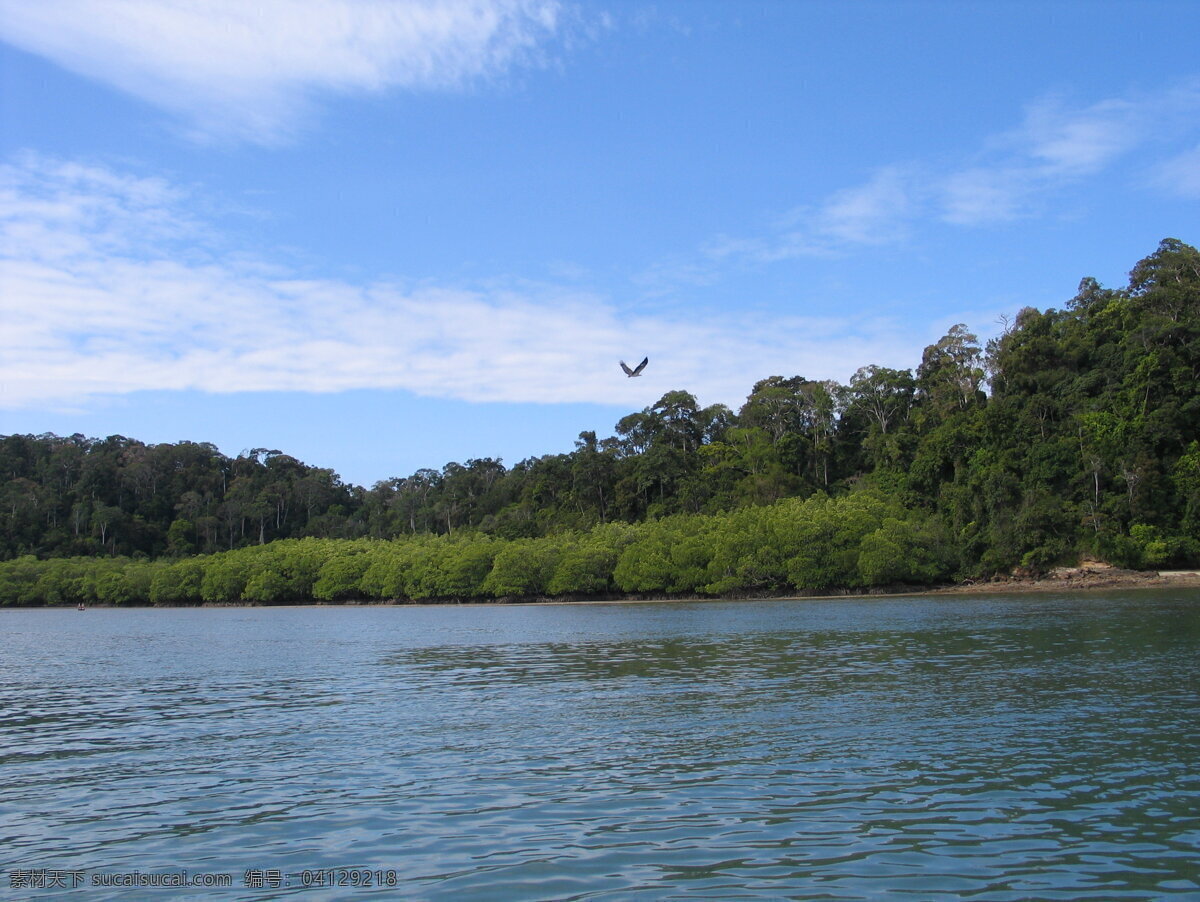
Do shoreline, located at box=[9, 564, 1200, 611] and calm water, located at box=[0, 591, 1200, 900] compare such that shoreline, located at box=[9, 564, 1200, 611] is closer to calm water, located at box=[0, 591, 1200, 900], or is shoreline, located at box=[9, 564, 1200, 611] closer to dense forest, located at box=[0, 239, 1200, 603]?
dense forest, located at box=[0, 239, 1200, 603]

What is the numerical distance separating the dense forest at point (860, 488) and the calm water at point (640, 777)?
52730 millimetres

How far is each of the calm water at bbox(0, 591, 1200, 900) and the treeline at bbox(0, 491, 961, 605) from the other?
52602 millimetres

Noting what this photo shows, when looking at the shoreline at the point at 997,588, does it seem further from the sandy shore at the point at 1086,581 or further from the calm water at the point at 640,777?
the calm water at the point at 640,777

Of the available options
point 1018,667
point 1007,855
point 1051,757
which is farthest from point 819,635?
point 1007,855

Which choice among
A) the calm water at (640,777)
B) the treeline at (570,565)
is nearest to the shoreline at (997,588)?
the treeline at (570,565)

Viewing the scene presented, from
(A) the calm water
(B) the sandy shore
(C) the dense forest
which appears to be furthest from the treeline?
(A) the calm water

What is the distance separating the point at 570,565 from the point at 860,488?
112 ft

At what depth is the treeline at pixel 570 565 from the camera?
86312 mm

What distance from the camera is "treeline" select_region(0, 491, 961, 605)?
8631 centimetres

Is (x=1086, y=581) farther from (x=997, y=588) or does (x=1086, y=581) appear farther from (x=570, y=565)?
(x=570, y=565)

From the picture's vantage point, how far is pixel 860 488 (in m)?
105

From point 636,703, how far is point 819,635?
20649 mm

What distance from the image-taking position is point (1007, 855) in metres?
10.8

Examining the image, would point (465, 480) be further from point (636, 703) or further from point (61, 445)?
point (636, 703)
